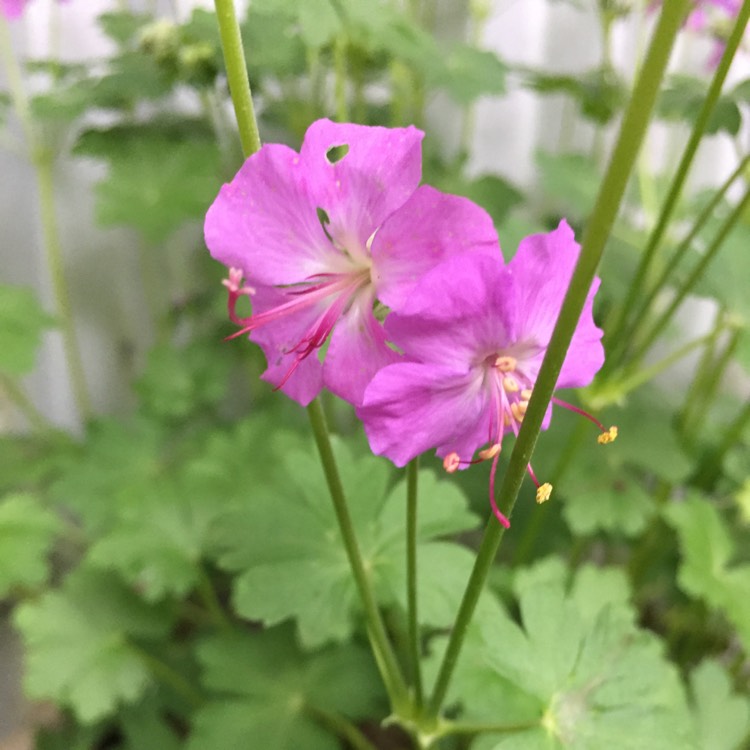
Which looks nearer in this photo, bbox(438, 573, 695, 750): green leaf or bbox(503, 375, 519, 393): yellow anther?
A: bbox(503, 375, 519, 393): yellow anther

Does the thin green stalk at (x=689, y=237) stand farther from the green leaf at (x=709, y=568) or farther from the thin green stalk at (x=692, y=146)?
the green leaf at (x=709, y=568)

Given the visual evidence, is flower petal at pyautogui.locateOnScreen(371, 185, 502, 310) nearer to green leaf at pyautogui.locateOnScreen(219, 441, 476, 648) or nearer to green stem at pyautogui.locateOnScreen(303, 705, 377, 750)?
green leaf at pyautogui.locateOnScreen(219, 441, 476, 648)

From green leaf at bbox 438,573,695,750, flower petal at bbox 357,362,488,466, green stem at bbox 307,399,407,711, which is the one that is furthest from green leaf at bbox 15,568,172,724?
flower petal at bbox 357,362,488,466

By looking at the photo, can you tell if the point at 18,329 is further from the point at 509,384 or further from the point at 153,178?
the point at 509,384

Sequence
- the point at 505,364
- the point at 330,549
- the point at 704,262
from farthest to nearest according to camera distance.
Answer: the point at 704,262 < the point at 330,549 < the point at 505,364

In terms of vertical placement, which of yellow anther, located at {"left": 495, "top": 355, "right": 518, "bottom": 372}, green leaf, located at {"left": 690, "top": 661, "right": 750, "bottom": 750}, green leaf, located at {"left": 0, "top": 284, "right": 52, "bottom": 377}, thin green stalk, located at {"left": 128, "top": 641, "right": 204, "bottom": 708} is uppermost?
yellow anther, located at {"left": 495, "top": 355, "right": 518, "bottom": 372}

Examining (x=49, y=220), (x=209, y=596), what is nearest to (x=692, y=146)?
(x=209, y=596)
